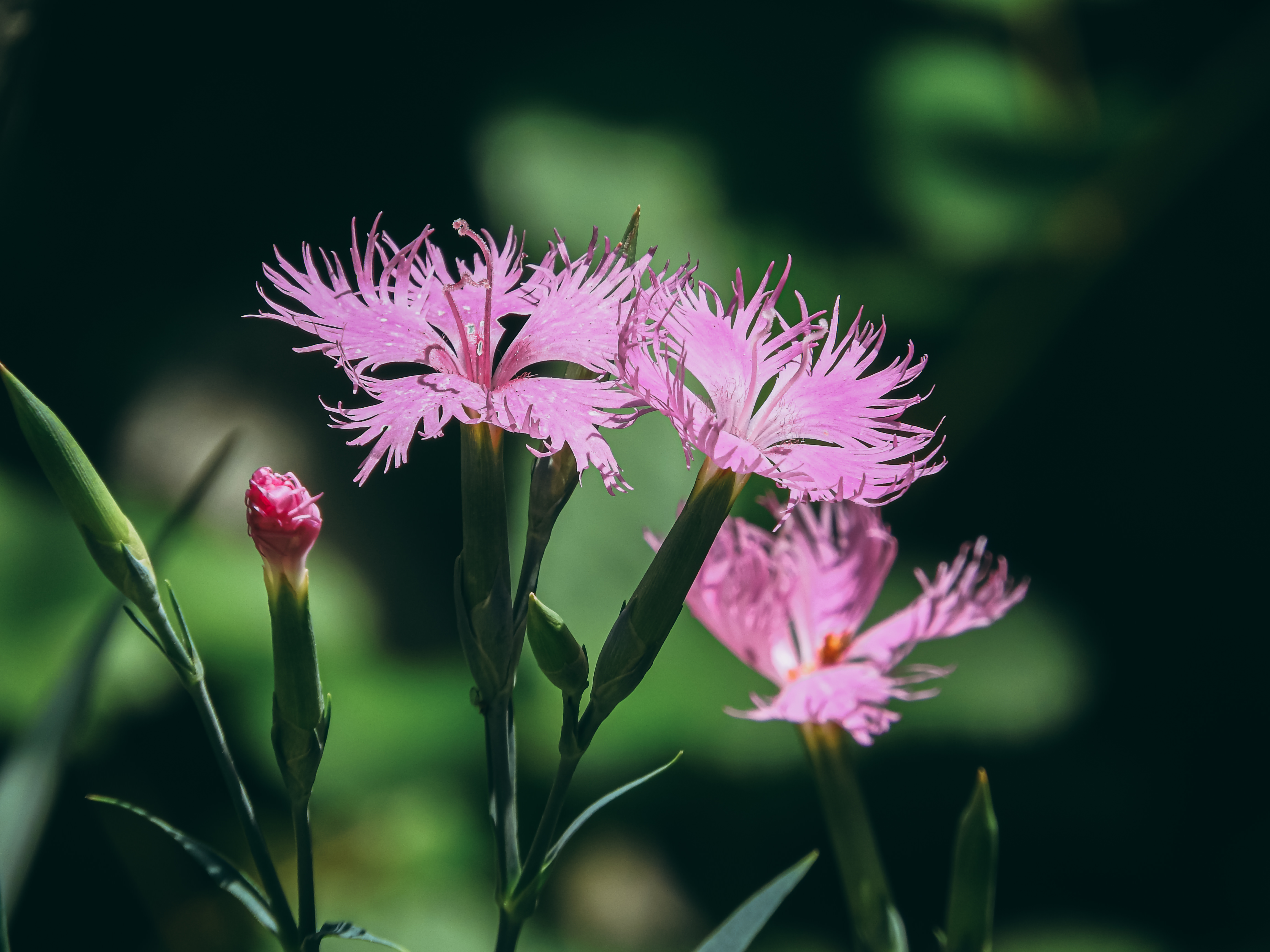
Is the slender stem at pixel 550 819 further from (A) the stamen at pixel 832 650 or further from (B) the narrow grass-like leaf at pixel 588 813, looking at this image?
(A) the stamen at pixel 832 650

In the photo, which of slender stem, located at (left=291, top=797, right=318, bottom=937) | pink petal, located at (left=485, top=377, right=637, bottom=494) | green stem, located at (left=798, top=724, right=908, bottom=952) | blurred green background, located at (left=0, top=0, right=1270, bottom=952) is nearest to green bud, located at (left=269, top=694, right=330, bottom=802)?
slender stem, located at (left=291, top=797, right=318, bottom=937)

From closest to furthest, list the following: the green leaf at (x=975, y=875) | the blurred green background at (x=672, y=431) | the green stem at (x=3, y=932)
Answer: the green stem at (x=3, y=932), the green leaf at (x=975, y=875), the blurred green background at (x=672, y=431)

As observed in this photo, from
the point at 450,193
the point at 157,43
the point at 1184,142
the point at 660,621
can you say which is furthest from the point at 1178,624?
the point at 157,43

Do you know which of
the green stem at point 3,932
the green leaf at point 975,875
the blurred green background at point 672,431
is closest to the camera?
the green stem at point 3,932

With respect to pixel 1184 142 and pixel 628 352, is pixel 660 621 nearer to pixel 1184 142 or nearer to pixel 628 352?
pixel 628 352

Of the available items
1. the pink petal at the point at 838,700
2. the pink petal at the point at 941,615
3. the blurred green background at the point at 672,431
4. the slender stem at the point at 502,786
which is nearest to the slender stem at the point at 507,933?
the slender stem at the point at 502,786

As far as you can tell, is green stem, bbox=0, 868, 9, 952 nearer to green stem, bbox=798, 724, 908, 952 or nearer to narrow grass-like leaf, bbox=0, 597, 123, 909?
narrow grass-like leaf, bbox=0, 597, 123, 909

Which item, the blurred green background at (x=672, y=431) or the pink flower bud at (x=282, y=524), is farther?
the blurred green background at (x=672, y=431)
